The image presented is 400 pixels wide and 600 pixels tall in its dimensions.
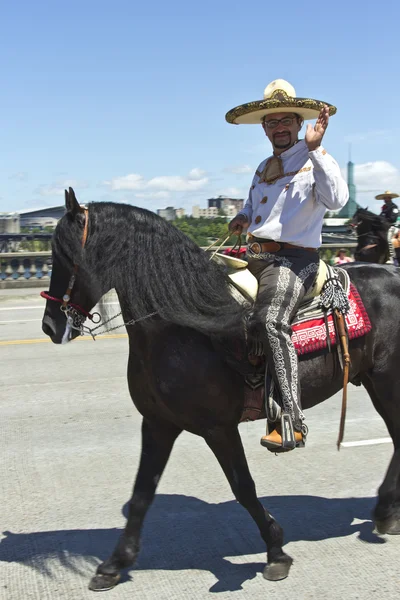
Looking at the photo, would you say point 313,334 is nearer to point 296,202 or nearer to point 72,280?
point 296,202

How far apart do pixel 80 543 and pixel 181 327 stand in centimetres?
151

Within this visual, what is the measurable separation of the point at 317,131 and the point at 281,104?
1.10 ft

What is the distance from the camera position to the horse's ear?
3.73 m

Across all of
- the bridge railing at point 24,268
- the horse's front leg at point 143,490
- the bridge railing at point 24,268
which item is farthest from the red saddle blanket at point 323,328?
the bridge railing at point 24,268

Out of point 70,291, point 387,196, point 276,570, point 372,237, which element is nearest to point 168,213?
point 70,291

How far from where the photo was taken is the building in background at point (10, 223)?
22.0 metres

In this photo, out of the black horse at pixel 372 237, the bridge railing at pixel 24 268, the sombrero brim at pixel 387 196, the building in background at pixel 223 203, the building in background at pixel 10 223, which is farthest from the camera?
the building in background at pixel 10 223

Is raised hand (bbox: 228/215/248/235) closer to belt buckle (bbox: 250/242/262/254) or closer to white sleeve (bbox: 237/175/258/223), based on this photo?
white sleeve (bbox: 237/175/258/223)

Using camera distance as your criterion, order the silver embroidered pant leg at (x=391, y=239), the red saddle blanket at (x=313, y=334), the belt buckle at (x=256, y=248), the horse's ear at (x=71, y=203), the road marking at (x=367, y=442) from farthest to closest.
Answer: the silver embroidered pant leg at (x=391, y=239), the road marking at (x=367, y=442), the belt buckle at (x=256, y=248), the red saddle blanket at (x=313, y=334), the horse's ear at (x=71, y=203)

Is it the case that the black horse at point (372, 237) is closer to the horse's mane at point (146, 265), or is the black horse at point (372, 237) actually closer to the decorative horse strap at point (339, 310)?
the decorative horse strap at point (339, 310)

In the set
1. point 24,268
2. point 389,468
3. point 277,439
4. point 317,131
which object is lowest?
point 389,468

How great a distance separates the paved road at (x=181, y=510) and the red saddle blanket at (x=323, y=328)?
3.95ft

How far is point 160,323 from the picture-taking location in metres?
3.91

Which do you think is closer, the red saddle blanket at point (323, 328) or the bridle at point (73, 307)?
the bridle at point (73, 307)
